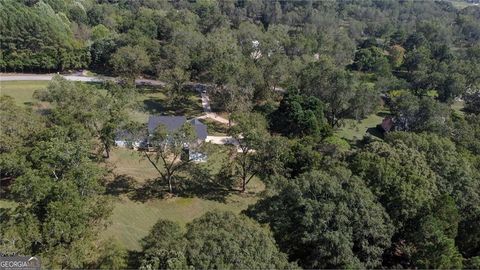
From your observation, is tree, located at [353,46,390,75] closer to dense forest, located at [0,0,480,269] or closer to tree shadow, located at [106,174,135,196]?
dense forest, located at [0,0,480,269]

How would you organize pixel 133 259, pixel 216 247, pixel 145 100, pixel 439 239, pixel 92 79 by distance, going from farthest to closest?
pixel 92 79 → pixel 145 100 → pixel 133 259 → pixel 439 239 → pixel 216 247

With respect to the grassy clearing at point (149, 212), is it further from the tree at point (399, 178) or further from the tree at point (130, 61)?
the tree at point (130, 61)

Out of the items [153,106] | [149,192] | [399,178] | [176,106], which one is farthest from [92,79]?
[399,178]

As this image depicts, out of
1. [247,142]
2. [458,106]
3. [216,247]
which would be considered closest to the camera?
[216,247]

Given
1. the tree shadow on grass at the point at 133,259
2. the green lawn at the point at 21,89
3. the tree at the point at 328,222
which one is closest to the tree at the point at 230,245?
the tree at the point at 328,222

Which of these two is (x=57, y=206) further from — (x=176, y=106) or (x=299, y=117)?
(x=176, y=106)

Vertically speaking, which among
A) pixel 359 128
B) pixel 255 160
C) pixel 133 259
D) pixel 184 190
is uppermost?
pixel 255 160

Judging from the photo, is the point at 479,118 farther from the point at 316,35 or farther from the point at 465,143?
the point at 316,35

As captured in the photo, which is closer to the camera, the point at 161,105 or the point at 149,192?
the point at 149,192
